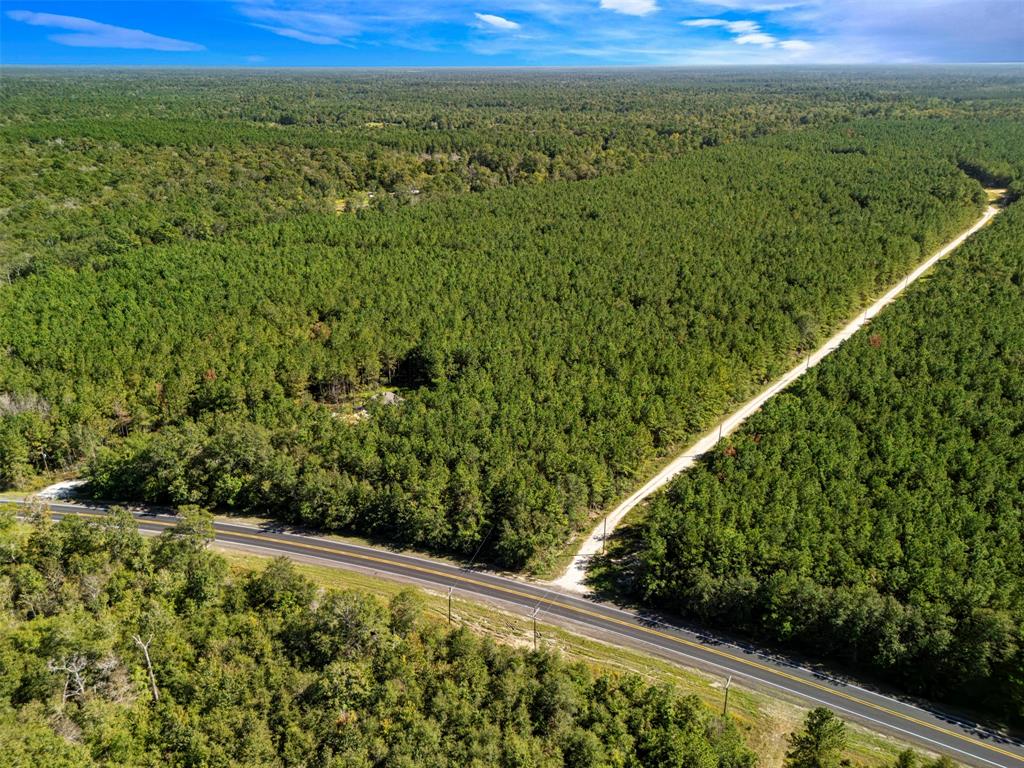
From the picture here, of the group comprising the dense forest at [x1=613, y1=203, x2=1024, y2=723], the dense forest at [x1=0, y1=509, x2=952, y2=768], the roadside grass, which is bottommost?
the roadside grass

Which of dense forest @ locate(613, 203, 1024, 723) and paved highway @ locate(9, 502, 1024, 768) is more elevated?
dense forest @ locate(613, 203, 1024, 723)

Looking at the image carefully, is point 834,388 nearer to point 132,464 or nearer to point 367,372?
point 367,372

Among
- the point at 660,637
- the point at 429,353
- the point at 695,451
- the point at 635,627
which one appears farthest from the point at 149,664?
the point at 695,451

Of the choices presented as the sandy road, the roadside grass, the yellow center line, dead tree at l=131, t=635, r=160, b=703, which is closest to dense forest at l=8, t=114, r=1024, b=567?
the sandy road

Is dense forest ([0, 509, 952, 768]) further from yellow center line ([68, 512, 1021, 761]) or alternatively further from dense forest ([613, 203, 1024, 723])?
dense forest ([613, 203, 1024, 723])

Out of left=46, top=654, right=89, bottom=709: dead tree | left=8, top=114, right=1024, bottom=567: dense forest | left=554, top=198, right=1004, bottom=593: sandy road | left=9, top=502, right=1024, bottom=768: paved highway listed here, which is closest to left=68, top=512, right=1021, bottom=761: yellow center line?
left=9, top=502, right=1024, bottom=768: paved highway

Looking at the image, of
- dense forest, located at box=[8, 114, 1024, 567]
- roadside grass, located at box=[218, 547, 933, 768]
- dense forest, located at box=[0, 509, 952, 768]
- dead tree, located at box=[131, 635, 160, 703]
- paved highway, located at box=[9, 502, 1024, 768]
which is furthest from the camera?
dense forest, located at box=[8, 114, 1024, 567]

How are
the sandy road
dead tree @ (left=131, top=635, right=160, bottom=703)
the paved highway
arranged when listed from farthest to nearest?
1. the sandy road
2. the paved highway
3. dead tree @ (left=131, top=635, right=160, bottom=703)

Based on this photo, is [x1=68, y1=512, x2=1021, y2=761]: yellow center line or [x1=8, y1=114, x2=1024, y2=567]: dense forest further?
[x1=8, y1=114, x2=1024, y2=567]: dense forest

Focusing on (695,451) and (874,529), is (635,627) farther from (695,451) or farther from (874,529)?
(695,451)
